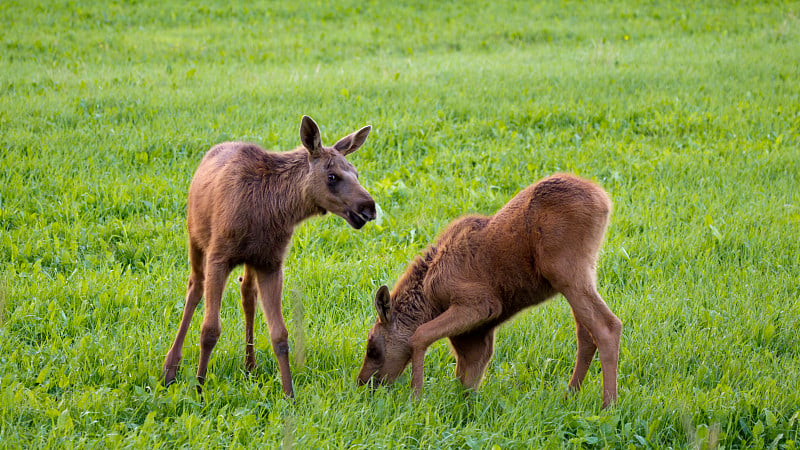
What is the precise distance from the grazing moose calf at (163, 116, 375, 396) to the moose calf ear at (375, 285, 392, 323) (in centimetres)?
51

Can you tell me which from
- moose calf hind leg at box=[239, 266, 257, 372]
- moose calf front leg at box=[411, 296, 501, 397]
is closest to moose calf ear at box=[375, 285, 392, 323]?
moose calf front leg at box=[411, 296, 501, 397]

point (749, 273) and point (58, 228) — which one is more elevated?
point (58, 228)

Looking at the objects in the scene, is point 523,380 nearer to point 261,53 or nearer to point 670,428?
point 670,428

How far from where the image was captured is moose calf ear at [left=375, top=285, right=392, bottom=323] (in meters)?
5.25

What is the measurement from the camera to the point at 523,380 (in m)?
5.36

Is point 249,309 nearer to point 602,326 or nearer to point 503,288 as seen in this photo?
point 503,288

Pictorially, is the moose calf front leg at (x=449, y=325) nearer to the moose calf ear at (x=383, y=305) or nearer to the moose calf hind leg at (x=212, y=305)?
the moose calf ear at (x=383, y=305)

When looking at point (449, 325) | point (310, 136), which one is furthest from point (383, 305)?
point (310, 136)

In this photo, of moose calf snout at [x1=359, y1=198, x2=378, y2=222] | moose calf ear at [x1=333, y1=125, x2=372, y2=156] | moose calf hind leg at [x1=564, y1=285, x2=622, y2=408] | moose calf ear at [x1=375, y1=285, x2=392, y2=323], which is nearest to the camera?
moose calf hind leg at [x1=564, y1=285, x2=622, y2=408]

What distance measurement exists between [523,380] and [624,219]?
11.0ft

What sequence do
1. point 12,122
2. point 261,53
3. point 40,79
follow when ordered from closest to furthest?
point 12,122 → point 40,79 → point 261,53

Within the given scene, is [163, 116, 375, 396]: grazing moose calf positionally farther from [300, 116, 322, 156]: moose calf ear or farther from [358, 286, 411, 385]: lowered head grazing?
[358, 286, 411, 385]: lowered head grazing

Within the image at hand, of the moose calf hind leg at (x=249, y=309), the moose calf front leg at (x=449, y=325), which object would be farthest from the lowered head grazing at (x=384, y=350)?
the moose calf hind leg at (x=249, y=309)

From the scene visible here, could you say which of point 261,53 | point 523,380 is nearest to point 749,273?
point 523,380
